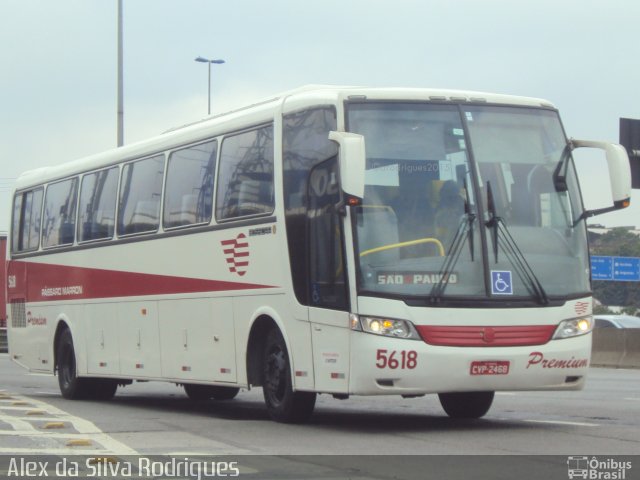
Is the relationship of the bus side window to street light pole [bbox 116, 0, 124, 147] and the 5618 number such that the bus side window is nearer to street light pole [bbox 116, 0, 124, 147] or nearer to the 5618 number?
the 5618 number

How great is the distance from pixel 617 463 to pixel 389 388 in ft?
9.65

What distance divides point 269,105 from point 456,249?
9.96 feet

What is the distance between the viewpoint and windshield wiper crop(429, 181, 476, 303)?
1242 cm

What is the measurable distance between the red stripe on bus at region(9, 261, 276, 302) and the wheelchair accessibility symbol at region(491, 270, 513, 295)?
2598 millimetres

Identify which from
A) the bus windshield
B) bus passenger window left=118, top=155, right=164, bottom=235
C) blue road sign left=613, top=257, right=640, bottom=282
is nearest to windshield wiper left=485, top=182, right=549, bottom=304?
the bus windshield

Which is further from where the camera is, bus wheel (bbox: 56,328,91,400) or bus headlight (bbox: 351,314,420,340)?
bus wheel (bbox: 56,328,91,400)

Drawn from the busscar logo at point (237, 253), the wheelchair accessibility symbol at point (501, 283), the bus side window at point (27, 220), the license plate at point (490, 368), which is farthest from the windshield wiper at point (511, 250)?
the bus side window at point (27, 220)

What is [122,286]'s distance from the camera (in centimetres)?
1830

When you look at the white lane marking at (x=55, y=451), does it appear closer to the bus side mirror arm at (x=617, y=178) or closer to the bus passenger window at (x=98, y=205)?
the bus side mirror arm at (x=617, y=178)

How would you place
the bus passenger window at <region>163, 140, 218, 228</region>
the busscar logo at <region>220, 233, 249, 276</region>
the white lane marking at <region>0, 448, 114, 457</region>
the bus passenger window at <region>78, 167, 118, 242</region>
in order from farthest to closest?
the bus passenger window at <region>78, 167, 118, 242</region> < the bus passenger window at <region>163, 140, 218, 228</region> < the busscar logo at <region>220, 233, 249, 276</region> < the white lane marking at <region>0, 448, 114, 457</region>

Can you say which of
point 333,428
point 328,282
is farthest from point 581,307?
point 333,428

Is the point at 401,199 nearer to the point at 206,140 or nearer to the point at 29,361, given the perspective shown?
the point at 206,140

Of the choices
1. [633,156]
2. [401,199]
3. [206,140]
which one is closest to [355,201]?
[401,199]

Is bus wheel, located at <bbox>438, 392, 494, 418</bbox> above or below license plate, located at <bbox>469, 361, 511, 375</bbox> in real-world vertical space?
below
